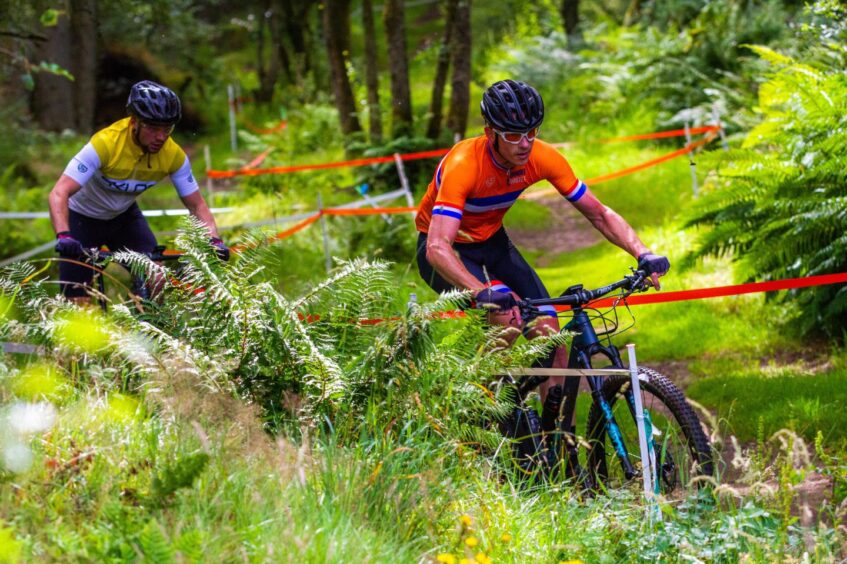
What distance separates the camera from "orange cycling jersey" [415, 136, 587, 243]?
5898mm

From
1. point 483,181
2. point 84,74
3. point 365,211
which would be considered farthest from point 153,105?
point 84,74

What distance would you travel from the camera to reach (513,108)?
566cm

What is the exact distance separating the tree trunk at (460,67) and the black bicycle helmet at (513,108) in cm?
1057

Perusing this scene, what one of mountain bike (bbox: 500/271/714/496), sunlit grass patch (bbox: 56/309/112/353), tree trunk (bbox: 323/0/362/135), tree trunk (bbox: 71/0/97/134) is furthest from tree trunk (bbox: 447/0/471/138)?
sunlit grass patch (bbox: 56/309/112/353)

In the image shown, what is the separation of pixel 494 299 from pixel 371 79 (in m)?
14.1

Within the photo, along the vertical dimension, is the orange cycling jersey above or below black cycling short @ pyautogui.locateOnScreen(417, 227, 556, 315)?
above

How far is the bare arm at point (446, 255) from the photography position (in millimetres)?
5562

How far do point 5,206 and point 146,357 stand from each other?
45.4 feet

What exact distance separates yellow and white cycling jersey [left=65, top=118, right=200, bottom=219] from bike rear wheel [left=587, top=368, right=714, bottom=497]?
322cm

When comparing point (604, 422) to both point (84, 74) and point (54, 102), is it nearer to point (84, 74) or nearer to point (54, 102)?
point (84, 74)

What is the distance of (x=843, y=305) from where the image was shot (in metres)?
7.73

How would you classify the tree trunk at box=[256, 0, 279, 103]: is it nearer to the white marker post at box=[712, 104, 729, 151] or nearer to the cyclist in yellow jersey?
the white marker post at box=[712, 104, 729, 151]

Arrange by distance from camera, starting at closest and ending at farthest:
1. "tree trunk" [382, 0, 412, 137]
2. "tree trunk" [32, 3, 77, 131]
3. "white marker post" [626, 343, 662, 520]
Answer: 1. "white marker post" [626, 343, 662, 520]
2. "tree trunk" [382, 0, 412, 137]
3. "tree trunk" [32, 3, 77, 131]


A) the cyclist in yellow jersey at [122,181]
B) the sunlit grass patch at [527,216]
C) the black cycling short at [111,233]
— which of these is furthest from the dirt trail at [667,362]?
the black cycling short at [111,233]
